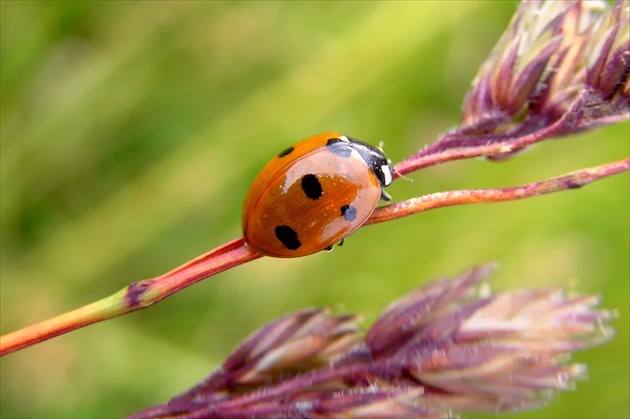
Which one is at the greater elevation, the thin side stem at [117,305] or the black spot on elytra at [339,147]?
the thin side stem at [117,305]

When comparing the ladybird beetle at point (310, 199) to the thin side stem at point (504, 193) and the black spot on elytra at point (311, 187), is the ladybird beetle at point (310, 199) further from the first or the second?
the thin side stem at point (504, 193)

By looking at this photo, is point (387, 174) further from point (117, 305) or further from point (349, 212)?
point (117, 305)

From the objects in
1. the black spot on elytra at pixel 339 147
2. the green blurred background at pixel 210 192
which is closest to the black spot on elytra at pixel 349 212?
the black spot on elytra at pixel 339 147

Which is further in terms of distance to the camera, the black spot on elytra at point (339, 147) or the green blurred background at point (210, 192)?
the green blurred background at point (210, 192)

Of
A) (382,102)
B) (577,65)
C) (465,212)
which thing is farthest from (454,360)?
(382,102)

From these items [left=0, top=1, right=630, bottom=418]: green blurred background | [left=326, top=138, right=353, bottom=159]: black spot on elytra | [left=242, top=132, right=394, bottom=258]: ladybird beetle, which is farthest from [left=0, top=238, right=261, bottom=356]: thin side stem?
[left=0, top=1, right=630, bottom=418]: green blurred background

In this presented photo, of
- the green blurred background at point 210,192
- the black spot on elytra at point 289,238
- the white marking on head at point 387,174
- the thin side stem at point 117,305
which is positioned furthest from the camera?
the green blurred background at point 210,192

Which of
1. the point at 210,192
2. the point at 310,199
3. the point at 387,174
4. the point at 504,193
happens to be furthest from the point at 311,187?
the point at 210,192

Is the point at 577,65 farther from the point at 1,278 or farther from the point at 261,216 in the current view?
the point at 1,278
